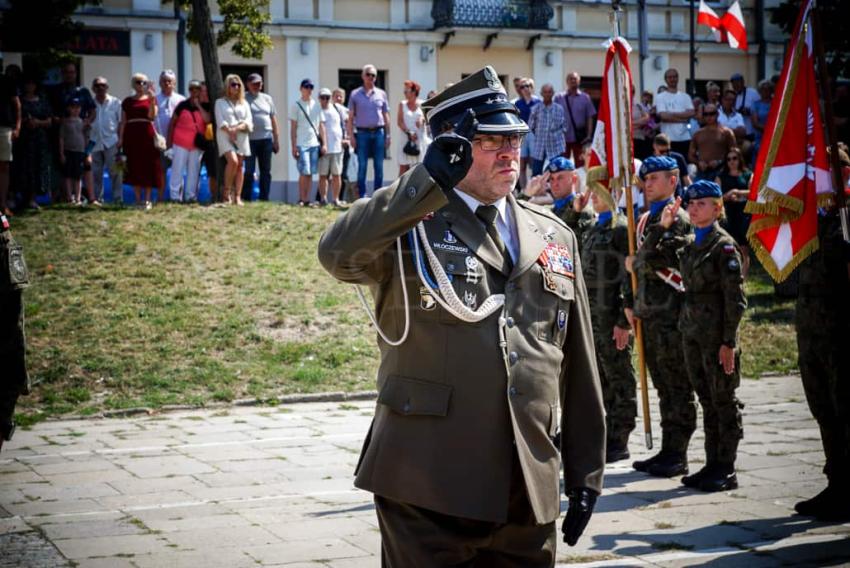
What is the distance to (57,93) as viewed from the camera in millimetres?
18828

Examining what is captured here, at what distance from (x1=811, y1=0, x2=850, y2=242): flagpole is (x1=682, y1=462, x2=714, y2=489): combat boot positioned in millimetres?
2024

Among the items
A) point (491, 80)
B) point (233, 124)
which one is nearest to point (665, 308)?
point (491, 80)

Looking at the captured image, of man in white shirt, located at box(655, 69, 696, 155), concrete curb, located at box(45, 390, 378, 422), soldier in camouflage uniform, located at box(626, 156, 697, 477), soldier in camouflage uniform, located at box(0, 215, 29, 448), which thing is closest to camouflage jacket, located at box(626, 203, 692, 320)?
soldier in camouflage uniform, located at box(626, 156, 697, 477)

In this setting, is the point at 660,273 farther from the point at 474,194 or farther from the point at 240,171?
the point at 240,171

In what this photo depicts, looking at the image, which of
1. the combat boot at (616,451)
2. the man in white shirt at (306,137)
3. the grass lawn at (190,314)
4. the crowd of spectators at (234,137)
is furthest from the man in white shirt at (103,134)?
the combat boot at (616,451)

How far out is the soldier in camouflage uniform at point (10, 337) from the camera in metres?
6.41

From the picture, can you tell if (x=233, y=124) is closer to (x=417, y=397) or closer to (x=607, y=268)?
(x=607, y=268)

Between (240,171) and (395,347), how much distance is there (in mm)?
15128

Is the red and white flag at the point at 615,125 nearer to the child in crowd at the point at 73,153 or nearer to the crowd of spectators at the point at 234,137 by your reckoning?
the crowd of spectators at the point at 234,137

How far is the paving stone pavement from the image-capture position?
6.87m

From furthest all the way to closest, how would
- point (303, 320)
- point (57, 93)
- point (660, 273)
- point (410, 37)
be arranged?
point (410, 37) → point (57, 93) → point (303, 320) → point (660, 273)

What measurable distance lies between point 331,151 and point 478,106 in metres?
15.6

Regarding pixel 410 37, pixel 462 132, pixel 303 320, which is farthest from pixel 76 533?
pixel 410 37

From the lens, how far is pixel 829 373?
796 cm
